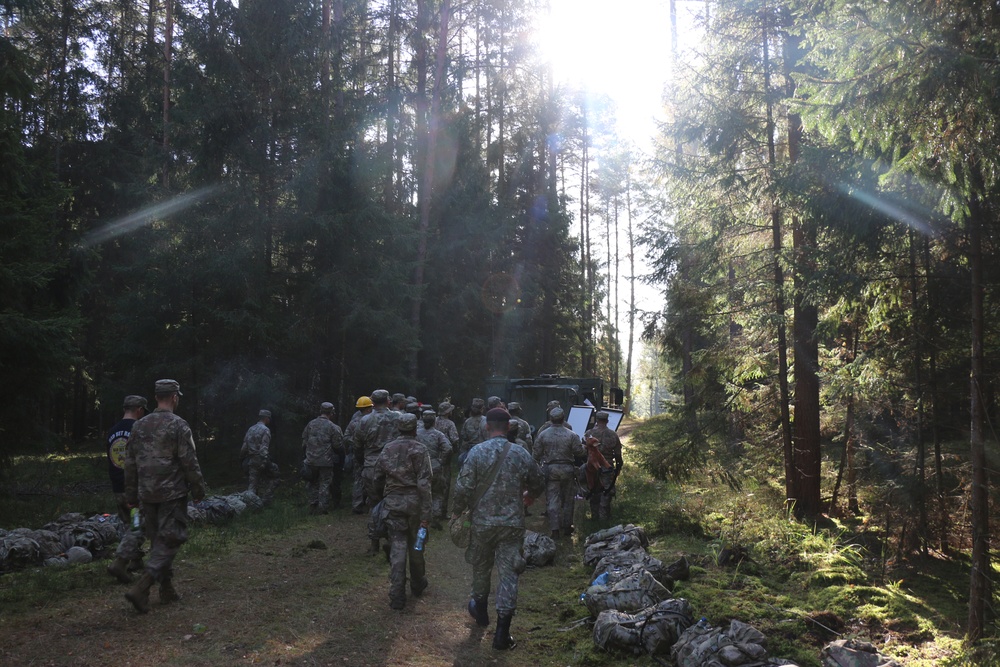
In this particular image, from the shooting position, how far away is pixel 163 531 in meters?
7.00

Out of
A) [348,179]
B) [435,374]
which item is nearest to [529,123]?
[435,374]

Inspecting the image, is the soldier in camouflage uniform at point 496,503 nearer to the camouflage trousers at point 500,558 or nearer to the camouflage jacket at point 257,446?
the camouflage trousers at point 500,558

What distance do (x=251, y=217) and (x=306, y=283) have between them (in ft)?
7.47

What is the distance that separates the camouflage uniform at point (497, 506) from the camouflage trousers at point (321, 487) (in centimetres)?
709

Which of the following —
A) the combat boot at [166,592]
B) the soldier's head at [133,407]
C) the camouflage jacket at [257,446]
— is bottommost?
the combat boot at [166,592]

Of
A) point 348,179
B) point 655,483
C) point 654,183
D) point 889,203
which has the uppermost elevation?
point 348,179

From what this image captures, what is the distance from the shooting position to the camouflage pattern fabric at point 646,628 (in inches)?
247

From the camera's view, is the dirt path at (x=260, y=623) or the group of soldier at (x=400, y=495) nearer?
the dirt path at (x=260, y=623)

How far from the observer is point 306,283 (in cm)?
1930

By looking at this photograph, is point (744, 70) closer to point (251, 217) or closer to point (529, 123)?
point (251, 217)

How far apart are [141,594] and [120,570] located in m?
1.11

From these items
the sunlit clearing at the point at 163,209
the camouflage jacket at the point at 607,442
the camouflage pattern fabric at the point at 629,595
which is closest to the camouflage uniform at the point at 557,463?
the camouflage jacket at the point at 607,442

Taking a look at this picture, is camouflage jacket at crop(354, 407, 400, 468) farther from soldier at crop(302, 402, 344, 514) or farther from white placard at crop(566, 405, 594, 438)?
white placard at crop(566, 405, 594, 438)

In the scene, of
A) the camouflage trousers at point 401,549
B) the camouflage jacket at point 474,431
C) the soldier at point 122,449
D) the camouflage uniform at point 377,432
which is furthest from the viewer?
the camouflage jacket at point 474,431
